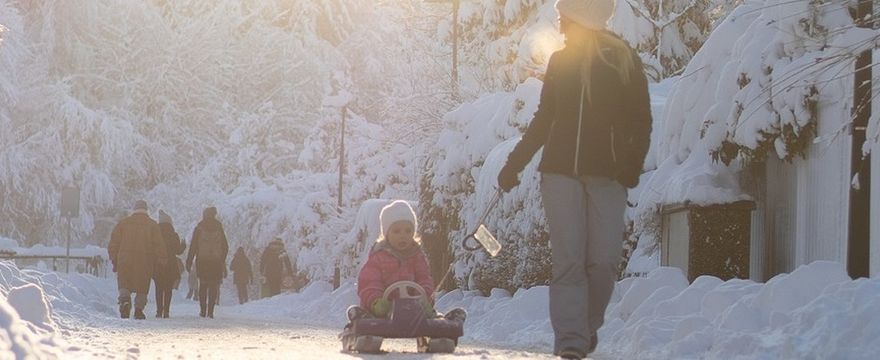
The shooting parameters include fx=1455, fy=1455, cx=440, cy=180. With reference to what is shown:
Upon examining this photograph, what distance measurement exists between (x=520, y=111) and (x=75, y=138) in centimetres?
2888

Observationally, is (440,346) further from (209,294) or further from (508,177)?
(209,294)

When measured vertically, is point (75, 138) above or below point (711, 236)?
above

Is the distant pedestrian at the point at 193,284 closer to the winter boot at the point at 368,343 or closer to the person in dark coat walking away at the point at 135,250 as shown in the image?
the person in dark coat walking away at the point at 135,250

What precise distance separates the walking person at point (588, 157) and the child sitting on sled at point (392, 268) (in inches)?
97.3

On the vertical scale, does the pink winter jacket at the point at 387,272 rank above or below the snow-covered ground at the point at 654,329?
above

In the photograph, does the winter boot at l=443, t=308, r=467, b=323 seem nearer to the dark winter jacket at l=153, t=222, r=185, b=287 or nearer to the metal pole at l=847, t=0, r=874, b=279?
the metal pole at l=847, t=0, r=874, b=279

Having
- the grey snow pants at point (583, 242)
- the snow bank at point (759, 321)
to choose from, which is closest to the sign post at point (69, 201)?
the snow bank at point (759, 321)

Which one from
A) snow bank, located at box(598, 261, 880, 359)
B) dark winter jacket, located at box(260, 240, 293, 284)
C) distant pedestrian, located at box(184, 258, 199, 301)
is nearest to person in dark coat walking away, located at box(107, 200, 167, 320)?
snow bank, located at box(598, 261, 880, 359)

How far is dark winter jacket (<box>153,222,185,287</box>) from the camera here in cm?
2172

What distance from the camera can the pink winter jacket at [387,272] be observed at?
33.6 ft

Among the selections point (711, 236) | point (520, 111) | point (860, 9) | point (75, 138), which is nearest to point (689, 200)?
point (711, 236)

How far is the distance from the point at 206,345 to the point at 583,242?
4.89m

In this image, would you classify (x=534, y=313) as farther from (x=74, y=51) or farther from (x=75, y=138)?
(x=74, y=51)

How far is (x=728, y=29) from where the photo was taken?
16484mm
